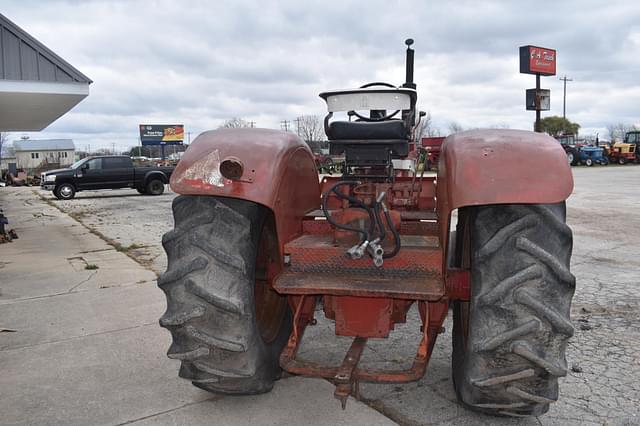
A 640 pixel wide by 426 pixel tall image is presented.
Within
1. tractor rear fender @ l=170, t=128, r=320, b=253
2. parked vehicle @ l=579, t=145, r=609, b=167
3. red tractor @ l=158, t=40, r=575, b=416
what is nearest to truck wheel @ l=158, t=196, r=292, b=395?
red tractor @ l=158, t=40, r=575, b=416

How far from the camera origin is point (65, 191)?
23.7 metres

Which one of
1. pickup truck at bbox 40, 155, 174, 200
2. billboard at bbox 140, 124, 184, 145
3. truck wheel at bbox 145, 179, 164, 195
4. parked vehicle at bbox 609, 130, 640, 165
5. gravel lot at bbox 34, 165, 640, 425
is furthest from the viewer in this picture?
billboard at bbox 140, 124, 184, 145

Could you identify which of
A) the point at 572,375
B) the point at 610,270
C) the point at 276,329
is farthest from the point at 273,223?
the point at 610,270

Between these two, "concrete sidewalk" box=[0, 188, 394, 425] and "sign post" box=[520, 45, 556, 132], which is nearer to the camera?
"concrete sidewalk" box=[0, 188, 394, 425]

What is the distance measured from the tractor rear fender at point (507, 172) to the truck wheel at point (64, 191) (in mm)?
23578

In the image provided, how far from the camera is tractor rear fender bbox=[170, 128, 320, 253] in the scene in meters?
→ 2.91

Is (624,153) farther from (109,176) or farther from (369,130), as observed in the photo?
(369,130)

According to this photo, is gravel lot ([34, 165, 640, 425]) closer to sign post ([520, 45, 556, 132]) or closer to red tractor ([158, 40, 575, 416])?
red tractor ([158, 40, 575, 416])

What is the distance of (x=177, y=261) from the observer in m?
2.94

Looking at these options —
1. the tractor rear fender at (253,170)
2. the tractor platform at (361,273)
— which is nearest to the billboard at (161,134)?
the tractor rear fender at (253,170)

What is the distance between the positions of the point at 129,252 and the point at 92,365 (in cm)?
535

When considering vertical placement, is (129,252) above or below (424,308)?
below

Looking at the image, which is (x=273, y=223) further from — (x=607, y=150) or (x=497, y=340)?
(x=607, y=150)

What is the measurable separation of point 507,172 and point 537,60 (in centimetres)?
4640
